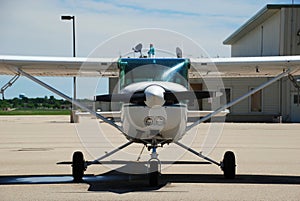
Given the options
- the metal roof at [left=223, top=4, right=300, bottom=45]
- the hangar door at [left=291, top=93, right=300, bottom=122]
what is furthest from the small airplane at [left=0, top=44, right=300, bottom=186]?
the metal roof at [left=223, top=4, right=300, bottom=45]

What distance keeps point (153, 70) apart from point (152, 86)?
1113 millimetres

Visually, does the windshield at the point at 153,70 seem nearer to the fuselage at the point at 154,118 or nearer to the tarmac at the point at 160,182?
the fuselage at the point at 154,118

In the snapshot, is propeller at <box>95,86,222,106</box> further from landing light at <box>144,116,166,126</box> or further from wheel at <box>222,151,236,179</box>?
wheel at <box>222,151,236,179</box>

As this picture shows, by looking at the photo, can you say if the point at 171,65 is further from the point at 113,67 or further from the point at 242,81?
the point at 242,81

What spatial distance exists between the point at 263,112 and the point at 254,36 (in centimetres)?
1033

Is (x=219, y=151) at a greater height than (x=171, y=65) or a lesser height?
lesser

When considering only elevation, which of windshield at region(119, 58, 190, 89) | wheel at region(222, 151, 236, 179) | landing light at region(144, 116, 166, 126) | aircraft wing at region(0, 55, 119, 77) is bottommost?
wheel at region(222, 151, 236, 179)

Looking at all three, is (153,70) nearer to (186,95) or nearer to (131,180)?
(186,95)

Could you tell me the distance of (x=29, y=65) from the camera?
391 inches

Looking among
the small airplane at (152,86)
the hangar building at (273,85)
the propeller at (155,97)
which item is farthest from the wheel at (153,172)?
the hangar building at (273,85)

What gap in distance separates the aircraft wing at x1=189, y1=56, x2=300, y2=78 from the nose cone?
9.13 feet

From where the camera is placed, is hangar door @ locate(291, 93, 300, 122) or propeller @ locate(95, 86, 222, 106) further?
hangar door @ locate(291, 93, 300, 122)

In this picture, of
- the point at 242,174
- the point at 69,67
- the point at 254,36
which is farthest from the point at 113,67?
the point at 254,36

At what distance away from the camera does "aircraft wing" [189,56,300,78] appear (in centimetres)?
984
